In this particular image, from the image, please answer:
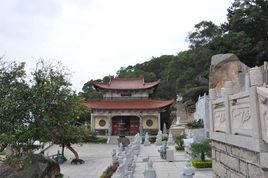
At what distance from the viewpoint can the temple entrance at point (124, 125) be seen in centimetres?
4722

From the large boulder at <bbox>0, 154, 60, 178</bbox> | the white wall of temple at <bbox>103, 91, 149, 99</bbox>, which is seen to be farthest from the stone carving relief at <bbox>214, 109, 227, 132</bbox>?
the white wall of temple at <bbox>103, 91, 149, 99</bbox>

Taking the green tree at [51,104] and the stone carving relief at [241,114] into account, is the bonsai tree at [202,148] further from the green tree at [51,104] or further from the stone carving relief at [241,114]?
the stone carving relief at [241,114]

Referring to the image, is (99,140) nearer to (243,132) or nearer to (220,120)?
(220,120)

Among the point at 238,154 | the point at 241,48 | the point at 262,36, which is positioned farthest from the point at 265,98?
the point at 262,36

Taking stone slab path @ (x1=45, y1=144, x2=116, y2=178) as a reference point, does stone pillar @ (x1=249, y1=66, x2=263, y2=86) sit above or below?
above

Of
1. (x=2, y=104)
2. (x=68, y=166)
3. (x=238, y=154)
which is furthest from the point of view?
(x=68, y=166)

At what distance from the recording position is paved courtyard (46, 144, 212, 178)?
621 inches

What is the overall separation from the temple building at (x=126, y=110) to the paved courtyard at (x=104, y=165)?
610cm

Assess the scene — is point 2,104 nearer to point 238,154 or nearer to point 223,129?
point 223,129

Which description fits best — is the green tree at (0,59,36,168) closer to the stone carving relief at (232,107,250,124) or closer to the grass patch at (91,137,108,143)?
the stone carving relief at (232,107,250,124)

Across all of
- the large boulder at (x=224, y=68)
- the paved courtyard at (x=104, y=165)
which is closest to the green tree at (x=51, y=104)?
the paved courtyard at (x=104, y=165)

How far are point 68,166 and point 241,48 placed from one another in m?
22.1

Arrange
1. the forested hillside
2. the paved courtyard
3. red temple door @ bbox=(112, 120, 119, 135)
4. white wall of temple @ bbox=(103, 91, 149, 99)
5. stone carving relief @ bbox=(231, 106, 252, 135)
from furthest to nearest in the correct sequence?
white wall of temple @ bbox=(103, 91, 149, 99) < red temple door @ bbox=(112, 120, 119, 135) < the forested hillside < the paved courtyard < stone carving relief @ bbox=(231, 106, 252, 135)

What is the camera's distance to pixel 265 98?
211 inches
